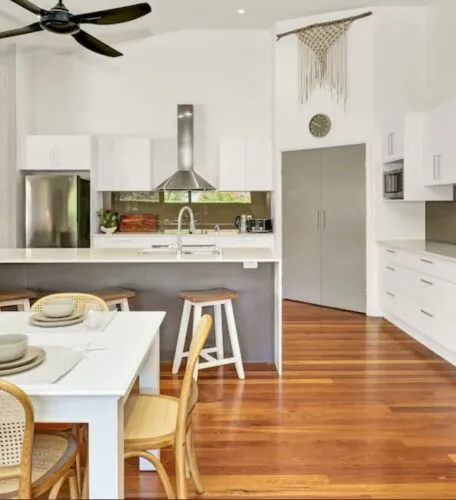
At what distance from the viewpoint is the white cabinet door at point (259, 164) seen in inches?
290

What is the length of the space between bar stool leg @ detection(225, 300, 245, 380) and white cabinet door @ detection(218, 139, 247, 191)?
3342 mm

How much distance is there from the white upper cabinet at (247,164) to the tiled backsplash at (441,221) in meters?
2.04

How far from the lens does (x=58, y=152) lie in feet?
23.3

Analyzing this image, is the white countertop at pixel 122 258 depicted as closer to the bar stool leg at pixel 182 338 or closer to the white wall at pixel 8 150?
the bar stool leg at pixel 182 338

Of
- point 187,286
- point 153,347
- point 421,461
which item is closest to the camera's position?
point 153,347

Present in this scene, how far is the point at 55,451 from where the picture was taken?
6.68 ft

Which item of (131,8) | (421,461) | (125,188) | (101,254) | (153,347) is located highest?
(131,8)

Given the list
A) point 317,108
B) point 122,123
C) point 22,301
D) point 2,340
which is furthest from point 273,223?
point 2,340

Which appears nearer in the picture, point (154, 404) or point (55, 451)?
point (55, 451)

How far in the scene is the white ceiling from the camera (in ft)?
19.1

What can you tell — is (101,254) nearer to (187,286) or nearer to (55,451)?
(187,286)

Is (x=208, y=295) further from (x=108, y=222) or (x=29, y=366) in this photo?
(x=108, y=222)

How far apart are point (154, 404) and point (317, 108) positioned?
5276mm

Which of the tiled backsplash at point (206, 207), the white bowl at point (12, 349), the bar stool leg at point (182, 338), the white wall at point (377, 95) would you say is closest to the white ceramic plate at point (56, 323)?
the white bowl at point (12, 349)
